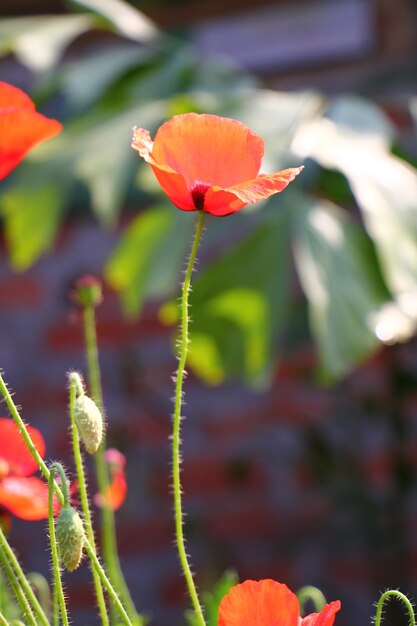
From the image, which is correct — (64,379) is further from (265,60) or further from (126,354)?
(265,60)

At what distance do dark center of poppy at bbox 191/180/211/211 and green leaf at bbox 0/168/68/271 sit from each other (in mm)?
1026

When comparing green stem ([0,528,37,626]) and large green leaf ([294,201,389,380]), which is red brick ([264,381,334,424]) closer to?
large green leaf ([294,201,389,380])

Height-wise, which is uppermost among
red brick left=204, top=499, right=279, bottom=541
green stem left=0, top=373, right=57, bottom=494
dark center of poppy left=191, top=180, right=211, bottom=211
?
dark center of poppy left=191, top=180, right=211, bottom=211

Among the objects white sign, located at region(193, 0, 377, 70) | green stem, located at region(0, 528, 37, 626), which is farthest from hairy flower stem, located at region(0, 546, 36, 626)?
white sign, located at region(193, 0, 377, 70)

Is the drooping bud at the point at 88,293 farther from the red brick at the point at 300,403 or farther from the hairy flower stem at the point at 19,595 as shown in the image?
the red brick at the point at 300,403

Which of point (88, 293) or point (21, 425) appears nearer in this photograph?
point (21, 425)

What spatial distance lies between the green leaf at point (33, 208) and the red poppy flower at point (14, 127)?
100 centimetres

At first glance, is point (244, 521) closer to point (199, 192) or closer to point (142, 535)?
point (142, 535)

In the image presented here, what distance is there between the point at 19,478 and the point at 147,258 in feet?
3.00

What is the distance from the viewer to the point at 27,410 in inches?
87.7

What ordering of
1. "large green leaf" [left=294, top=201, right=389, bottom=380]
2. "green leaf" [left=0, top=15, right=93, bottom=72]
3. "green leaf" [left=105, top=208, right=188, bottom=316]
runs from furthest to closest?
"green leaf" [left=0, top=15, right=93, bottom=72], "green leaf" [left=105, top=208, right=188, bottom=316], "large green leaf" [left=294, top=201, right=389, bottom=380]

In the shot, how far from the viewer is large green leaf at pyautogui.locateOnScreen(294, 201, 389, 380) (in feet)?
3.71

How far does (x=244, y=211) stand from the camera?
1.12m

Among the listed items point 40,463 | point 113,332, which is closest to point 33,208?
point 113,332
